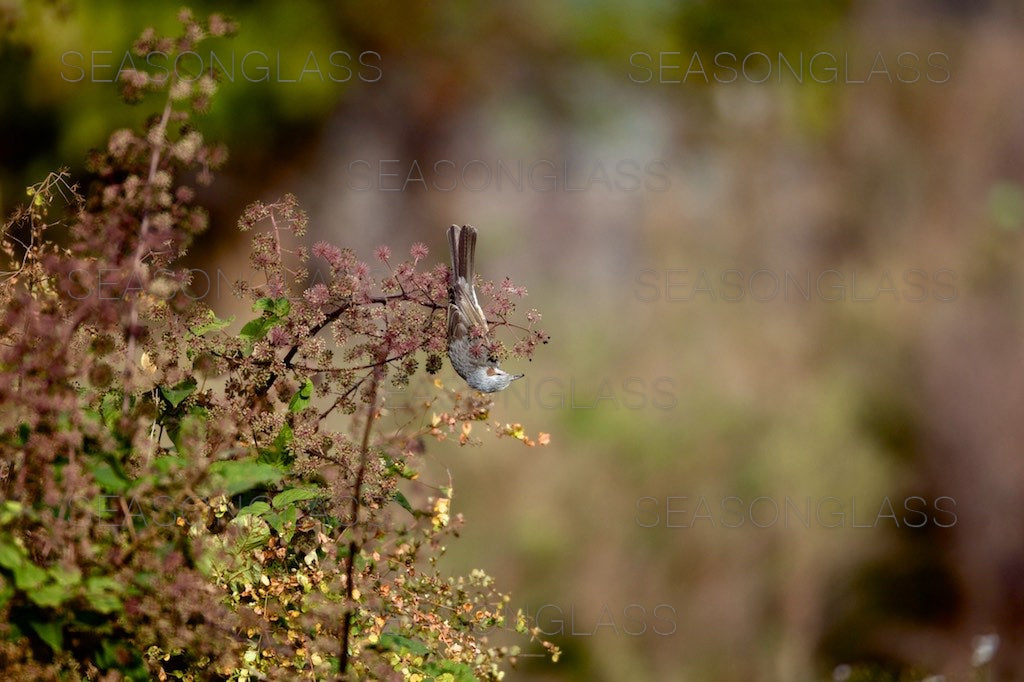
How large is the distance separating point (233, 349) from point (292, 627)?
311 millimetres

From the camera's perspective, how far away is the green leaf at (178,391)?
47.4 inches

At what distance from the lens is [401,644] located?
1176 mm

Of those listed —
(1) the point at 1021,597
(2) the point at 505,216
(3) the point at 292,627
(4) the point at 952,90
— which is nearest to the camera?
(3) the point at 292,627

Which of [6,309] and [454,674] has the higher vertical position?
[6,309]

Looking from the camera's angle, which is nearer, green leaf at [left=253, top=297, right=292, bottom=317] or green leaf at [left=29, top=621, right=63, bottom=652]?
green leaf at [left=29, top=621, right=63, bottom=652]

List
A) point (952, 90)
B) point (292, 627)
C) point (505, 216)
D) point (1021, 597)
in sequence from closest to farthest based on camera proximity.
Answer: point (292, 627), point (1021, 597), point (952, 90), point (505, 216)

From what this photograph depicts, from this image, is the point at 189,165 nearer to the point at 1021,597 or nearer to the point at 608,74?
the point at 1021,597

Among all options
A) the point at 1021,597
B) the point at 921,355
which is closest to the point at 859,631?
the point at 1021,597

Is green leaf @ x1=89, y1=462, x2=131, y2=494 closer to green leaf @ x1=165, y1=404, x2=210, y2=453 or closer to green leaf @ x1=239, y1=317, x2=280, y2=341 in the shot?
green leaf @ x1=165, y1=404, x2=210, y2=453

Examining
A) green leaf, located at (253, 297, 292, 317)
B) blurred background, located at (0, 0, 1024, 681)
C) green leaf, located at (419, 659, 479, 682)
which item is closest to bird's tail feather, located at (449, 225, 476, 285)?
green leaf, located at (253, 297, 292, 317)

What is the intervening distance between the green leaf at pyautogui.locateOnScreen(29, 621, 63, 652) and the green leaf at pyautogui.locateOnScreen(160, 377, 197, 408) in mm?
289

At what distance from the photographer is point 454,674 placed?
3.90 feet

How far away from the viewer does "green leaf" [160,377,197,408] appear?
120 centimetres

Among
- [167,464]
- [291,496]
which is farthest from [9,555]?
[291,496]
